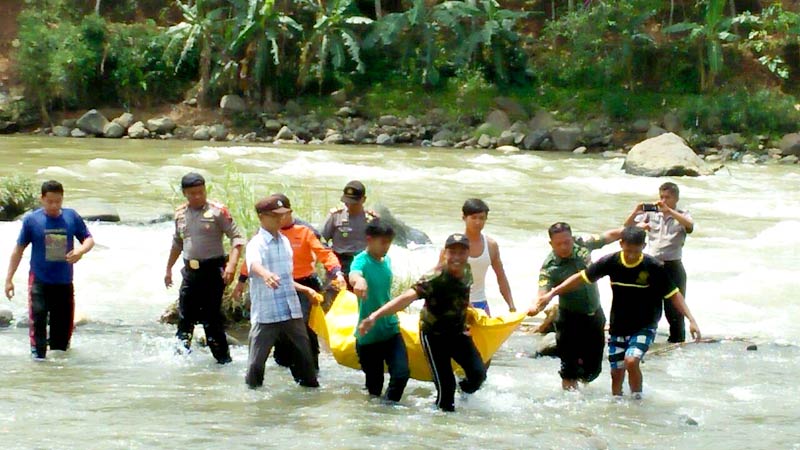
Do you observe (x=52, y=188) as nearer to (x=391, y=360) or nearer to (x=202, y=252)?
(x=202, y=252)

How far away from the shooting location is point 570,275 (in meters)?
8.32

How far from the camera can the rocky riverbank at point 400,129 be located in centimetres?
3362

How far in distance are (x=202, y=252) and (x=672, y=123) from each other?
89.6ft

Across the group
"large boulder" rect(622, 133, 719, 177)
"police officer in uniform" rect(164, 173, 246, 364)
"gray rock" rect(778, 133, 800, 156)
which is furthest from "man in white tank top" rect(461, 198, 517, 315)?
"gray rock" rect(778, 133, 800, 156)

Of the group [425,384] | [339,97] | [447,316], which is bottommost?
[425,384]

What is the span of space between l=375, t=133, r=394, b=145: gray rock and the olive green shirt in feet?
86.8

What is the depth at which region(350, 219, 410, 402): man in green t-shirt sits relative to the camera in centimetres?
768

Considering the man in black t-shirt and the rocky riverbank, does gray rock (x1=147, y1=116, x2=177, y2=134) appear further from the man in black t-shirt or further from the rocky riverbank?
Answer: the man in black t-shirt

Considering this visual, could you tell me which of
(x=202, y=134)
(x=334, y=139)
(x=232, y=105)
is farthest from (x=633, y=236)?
(x=232, y=105)

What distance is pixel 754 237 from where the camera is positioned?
17.6 m

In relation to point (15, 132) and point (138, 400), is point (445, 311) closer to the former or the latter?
point (138, 400)

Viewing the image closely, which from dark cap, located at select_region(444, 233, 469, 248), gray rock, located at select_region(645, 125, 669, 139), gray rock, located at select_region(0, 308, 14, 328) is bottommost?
gray rock, located at select_region(0, 308, 14, 328)

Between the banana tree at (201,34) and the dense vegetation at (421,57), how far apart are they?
0.04 metres

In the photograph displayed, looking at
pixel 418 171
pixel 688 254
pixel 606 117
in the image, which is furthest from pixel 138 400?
pixel 606 117
